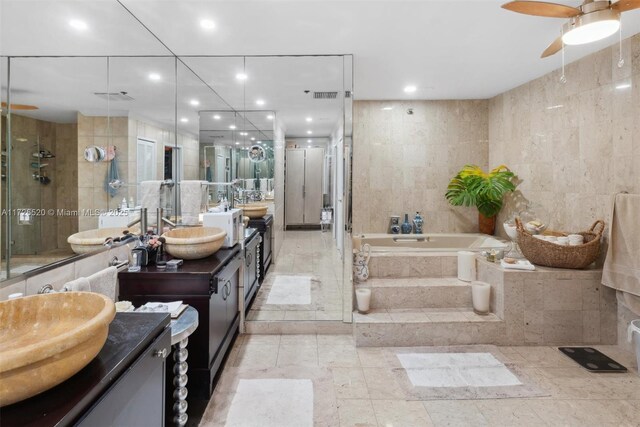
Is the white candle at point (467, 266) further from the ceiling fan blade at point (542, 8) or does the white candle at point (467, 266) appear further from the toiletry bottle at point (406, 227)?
the ceiling fan blade at point (542, 8)

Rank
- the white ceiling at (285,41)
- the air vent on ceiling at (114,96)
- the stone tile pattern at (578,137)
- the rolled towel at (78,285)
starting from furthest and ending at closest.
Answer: the stone tile pattern at (578,137), the air vent on ceiling at (114,96), the white ceiling at (285,41), the rolled towel at (78,285)

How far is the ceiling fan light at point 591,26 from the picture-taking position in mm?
2008

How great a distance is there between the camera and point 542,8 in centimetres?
204

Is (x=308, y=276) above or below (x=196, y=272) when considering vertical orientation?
below

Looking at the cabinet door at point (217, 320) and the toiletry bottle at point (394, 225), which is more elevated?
the toiletry bottle at point (394, 225)

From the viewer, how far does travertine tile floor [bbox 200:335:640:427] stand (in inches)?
80.9

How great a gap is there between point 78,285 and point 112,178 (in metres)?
0.68

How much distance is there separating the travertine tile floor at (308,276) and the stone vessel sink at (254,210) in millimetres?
388

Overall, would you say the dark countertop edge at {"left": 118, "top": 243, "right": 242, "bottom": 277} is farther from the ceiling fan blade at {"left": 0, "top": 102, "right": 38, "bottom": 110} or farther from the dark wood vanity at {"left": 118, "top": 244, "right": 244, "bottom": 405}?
the ceiling fan blade at {"left": 0, "top": 102, "right": 38, "bottom": 110}

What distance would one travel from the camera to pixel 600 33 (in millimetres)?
2150

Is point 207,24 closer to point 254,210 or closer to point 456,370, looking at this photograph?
point 254,210

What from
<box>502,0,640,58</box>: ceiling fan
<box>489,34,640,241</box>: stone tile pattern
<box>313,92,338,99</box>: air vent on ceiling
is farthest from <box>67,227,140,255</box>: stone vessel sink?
<box>489,34,640,241</box>: stone tile pattern

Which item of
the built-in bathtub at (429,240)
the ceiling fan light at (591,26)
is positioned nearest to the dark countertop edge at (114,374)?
the ceiling fan light at (591,26)

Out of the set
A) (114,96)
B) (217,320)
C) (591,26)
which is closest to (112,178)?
(114,96)
